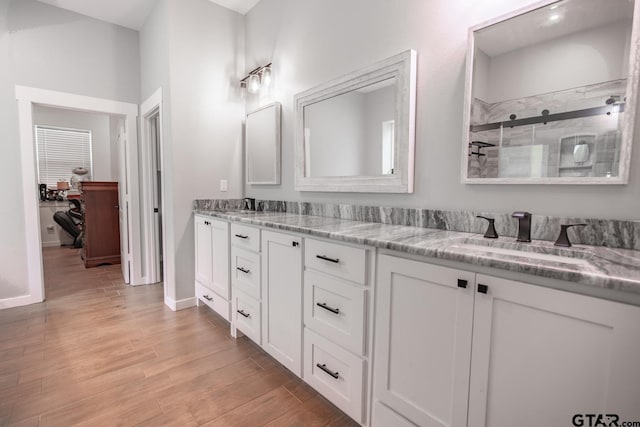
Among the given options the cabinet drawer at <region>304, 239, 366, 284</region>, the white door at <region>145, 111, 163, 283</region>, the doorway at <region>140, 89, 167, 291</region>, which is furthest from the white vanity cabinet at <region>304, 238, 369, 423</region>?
the white door at <region>145, 111, 163, 283</region>

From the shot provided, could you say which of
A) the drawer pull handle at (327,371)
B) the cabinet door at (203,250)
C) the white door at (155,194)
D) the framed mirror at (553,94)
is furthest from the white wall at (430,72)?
the white door at (155,194)

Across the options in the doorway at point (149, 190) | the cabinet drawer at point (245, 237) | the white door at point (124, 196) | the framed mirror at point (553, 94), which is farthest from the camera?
the white door at point (124, 196)

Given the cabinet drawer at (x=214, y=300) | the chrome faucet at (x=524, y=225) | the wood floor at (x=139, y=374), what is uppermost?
the chrome faucet at (x=524, y=225)

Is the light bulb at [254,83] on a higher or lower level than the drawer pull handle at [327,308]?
higher

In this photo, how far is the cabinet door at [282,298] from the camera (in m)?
1.64

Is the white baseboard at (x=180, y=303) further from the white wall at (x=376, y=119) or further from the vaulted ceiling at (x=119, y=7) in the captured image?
the vaulted ceiling at (x=119, y=7)

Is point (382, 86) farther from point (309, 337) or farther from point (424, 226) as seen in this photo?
point (309, 337)

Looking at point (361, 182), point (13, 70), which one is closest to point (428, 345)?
point (361, 182)

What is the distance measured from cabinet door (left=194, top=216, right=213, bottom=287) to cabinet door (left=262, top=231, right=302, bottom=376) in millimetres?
922

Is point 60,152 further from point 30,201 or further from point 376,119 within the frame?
point 376,119

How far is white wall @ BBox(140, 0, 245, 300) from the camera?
2717 millimetres

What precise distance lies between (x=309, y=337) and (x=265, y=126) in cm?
196

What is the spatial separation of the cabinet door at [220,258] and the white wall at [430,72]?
67cm

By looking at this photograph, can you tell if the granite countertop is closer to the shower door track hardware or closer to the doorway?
the shower door track hardware
